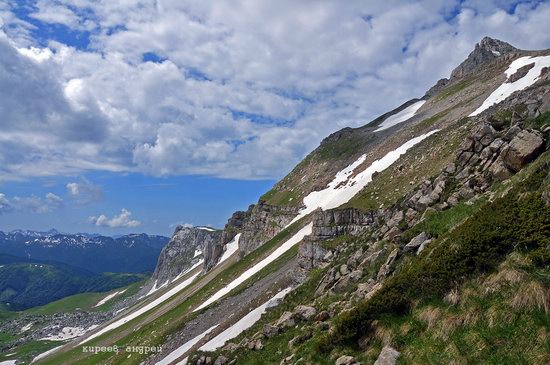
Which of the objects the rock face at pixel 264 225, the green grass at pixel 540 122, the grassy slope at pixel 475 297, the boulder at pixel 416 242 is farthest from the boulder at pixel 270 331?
the rock face at pixel 264 225

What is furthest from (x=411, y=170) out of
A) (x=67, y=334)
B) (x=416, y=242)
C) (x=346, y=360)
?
(x=67, y=334)

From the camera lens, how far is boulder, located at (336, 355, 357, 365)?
53.8ft

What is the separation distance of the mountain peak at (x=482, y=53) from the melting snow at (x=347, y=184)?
60.2 meters

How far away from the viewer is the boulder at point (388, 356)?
582 inches

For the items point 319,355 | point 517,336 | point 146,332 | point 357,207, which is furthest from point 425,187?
point 146,332

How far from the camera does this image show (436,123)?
261 ft

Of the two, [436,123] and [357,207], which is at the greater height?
[436,123]

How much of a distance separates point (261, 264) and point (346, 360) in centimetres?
5535

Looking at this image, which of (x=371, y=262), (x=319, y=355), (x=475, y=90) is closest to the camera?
(x=319, y=355)

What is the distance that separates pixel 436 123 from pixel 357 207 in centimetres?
3460

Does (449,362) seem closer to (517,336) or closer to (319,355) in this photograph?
(517,336)

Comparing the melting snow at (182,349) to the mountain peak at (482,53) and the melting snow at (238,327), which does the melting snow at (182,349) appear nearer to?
the melting snow at (238,327)

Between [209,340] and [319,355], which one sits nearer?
[319,355]

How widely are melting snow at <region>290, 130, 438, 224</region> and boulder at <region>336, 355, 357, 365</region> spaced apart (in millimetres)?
56276
